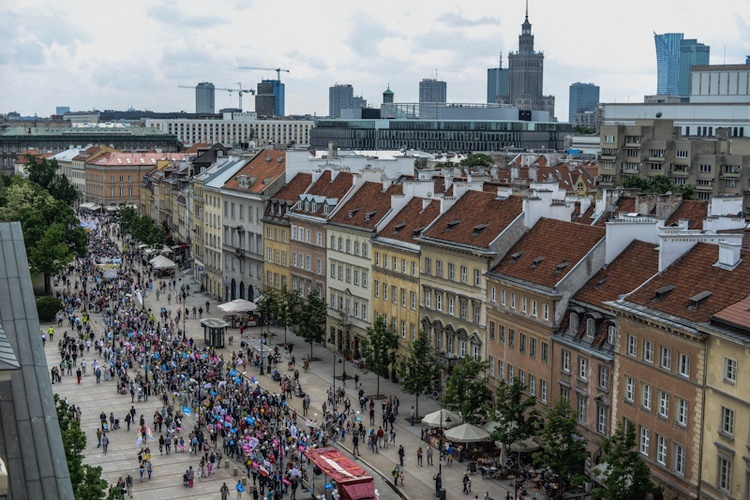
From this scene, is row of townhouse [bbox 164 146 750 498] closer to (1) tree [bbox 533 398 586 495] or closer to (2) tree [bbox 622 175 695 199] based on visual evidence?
(1) tree [bbox 533 398 586 495]

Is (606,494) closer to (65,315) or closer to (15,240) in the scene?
(15,240)

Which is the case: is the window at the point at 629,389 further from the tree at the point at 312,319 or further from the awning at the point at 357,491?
the tree at the point at 312,319

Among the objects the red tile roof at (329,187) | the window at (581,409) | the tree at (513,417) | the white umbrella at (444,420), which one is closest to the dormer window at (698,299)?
the window at (581,409)

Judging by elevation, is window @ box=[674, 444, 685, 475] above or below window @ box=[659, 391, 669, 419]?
below

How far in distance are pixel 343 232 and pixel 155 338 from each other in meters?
19.2

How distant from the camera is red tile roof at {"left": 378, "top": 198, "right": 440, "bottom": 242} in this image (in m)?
85.9

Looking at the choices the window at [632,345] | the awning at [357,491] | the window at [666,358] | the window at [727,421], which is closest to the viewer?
the window at [727,421]

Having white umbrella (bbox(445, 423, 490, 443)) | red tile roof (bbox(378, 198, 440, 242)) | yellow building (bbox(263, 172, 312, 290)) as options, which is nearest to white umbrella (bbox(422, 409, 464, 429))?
white umbrella (bbox(445, 423, 490, 443))

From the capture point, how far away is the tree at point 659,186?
142 metres

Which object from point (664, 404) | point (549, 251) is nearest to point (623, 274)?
point (549, 251)

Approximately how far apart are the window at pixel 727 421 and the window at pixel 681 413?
264 cm

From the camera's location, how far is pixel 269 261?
114m

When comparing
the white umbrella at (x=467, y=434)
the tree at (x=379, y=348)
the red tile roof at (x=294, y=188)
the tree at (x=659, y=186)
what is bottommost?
the white umbrella at (x=467, y=434)

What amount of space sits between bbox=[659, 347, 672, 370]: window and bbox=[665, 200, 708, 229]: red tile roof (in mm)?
37185
